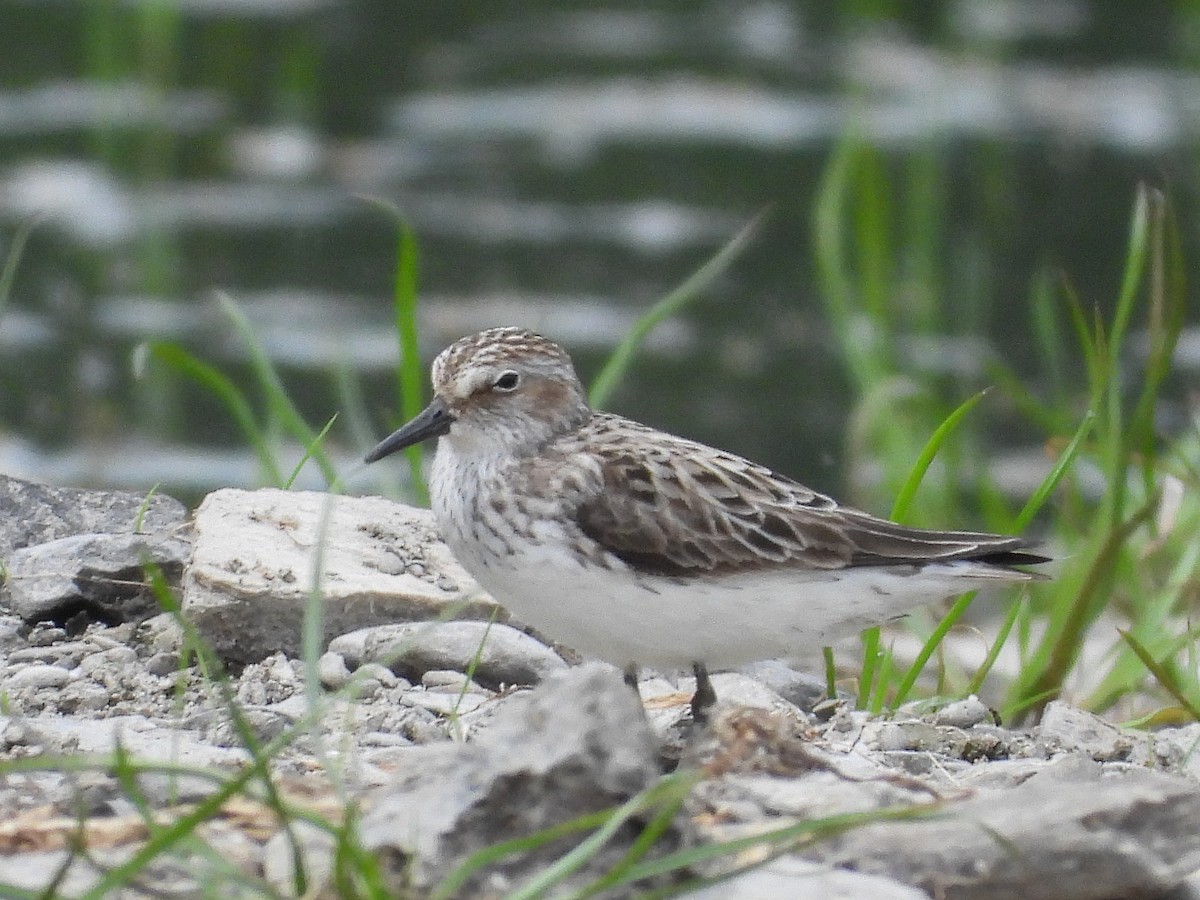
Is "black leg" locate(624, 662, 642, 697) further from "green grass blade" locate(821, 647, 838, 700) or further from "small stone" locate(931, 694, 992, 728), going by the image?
"small stone" locate(931, 694, 992, 728)

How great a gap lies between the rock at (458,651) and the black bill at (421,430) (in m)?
0.48

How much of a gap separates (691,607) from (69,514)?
2016 mm

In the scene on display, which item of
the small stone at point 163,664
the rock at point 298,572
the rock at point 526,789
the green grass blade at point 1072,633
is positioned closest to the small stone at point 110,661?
the small stone at point 163,664

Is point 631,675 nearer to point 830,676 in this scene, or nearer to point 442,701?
point 442,701

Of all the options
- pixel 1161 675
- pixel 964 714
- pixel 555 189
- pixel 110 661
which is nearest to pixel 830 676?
pixel 964 714

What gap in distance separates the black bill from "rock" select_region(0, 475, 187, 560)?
662mm

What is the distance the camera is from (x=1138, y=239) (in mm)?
7234

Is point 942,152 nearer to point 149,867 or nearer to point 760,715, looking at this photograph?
point 760,715

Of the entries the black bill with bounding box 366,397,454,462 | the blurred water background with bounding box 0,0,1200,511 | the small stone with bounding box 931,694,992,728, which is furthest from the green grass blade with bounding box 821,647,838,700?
the blurred water background with bounding box 0,0,1200,511

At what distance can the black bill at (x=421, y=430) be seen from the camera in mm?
5953

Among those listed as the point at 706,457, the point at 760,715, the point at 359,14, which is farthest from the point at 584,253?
the point at 760,715

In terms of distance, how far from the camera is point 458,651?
580 cm

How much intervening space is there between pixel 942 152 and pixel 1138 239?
8.59 meters

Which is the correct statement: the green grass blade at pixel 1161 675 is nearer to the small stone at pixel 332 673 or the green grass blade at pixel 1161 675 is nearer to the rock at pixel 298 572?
the rock at pixel 298 572
